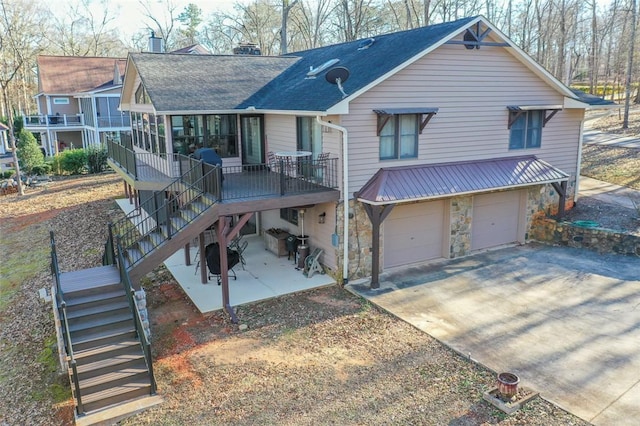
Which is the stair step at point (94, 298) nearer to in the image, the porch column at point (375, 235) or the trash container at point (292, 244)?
the trash container at point (292, 244)

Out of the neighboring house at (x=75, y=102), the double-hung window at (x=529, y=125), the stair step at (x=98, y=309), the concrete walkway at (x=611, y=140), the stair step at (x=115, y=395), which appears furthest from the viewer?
the neighboring house at (x=75, y=102)

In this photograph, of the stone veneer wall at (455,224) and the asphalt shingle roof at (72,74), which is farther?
the asphalt shingle roof at (72,74)

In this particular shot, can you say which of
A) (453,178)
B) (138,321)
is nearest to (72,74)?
(453,178)

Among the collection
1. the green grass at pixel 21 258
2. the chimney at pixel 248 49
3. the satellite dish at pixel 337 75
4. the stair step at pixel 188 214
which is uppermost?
the chimney at pixel 248 49

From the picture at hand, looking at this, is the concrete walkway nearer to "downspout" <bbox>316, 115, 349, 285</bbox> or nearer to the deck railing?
"downspout" <bbox>316, 115, 349, 285</bbox>

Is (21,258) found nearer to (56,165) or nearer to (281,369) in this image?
(281,369)

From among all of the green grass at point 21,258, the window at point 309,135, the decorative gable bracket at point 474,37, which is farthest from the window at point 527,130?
the green grass at point 21,258

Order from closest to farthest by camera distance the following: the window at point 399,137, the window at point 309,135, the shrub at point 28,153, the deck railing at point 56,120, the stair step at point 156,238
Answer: the stair step at point 156,238 < the window at point 399,137 < the window at point 309,135 < the shrub at point 28,153 < the deck railing at point 56,120
